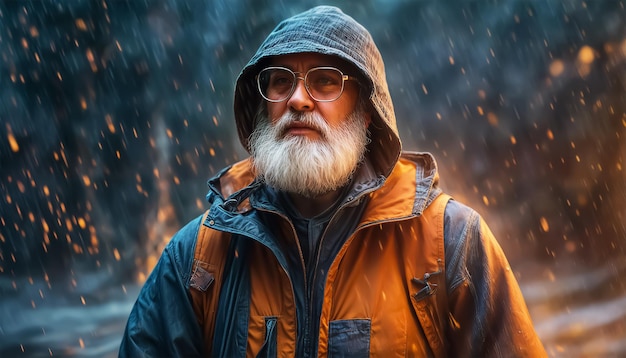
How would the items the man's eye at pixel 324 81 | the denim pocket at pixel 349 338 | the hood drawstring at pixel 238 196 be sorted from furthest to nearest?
the man's eye at pixel 324 81 < the hood drawstring at pixel 238 196 < the denim pocket at pixel 349 338

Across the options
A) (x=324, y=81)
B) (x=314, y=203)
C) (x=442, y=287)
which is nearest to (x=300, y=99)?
(x=324, y=81)

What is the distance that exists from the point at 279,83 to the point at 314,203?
0.51 m

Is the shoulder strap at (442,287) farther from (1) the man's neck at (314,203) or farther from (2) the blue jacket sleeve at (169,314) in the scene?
(2) the blue jacket sleeve at (169,314)

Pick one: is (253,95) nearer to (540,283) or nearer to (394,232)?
(394,232)

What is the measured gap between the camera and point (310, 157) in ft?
7.21

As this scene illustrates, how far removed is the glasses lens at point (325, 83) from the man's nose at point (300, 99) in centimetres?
4

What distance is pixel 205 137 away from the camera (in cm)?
560

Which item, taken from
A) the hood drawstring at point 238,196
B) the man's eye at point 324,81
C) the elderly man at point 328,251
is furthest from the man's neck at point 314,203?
the man's eye at point 324,81

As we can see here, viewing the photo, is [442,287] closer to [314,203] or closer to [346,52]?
[314,203]

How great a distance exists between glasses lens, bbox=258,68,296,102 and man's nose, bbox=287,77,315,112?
4 centimetres

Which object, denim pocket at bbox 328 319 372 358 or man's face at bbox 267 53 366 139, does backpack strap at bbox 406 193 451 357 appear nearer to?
denim pocket at bbox 328 319 372 358

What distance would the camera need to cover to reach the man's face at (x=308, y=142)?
2.16 meters

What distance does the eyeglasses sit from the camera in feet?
7.16

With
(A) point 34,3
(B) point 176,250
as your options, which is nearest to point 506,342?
(B) point 176,250
